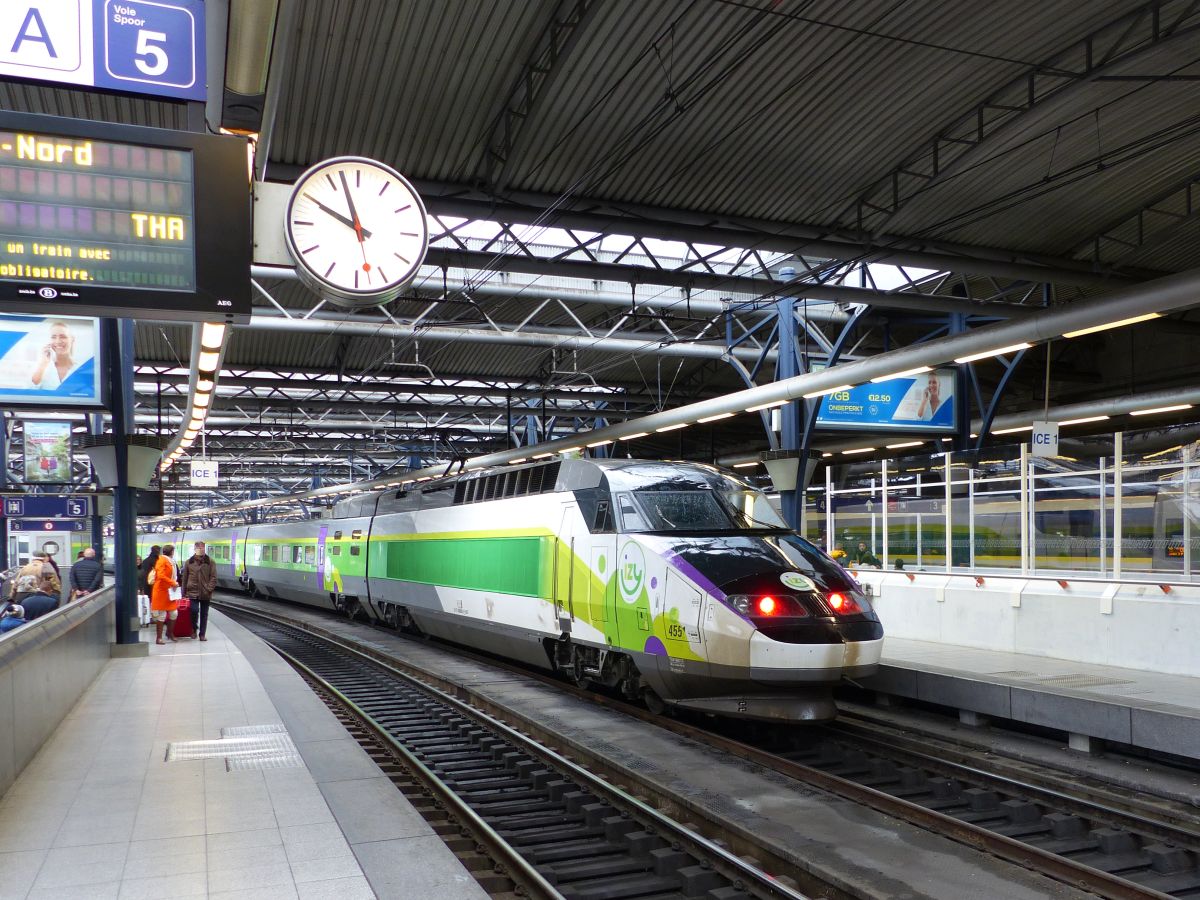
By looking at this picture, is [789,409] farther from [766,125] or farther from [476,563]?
[766,125]

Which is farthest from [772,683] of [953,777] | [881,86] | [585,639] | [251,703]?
[881,86]

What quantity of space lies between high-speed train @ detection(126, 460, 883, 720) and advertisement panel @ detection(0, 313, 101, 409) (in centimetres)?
604

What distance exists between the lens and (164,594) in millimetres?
19281

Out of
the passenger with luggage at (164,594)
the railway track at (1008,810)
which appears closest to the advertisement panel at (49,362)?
the passenger with luggage at (164,594)

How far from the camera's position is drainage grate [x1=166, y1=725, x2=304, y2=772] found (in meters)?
8.55

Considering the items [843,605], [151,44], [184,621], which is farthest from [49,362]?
[843,605]

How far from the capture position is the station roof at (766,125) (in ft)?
33.8

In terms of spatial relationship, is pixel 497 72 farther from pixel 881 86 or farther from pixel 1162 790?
pixel 1162 790

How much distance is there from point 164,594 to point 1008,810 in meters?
16.3

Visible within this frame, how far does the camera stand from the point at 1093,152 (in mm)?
13992

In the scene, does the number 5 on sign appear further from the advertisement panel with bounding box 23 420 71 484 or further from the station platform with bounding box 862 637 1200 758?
the advertisement panel with bounding box 23 420 71 484

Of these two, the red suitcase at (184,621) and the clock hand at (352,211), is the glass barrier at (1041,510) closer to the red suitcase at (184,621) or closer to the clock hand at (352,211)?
the clock hand at (352,211)

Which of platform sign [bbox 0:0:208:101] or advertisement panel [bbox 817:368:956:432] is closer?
platform sign [bbox 0:0:208:101]

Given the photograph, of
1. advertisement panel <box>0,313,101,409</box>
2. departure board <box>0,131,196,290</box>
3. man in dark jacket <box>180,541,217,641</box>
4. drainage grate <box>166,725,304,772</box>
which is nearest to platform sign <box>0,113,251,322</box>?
departure board <box>0,131,196,290</box>
